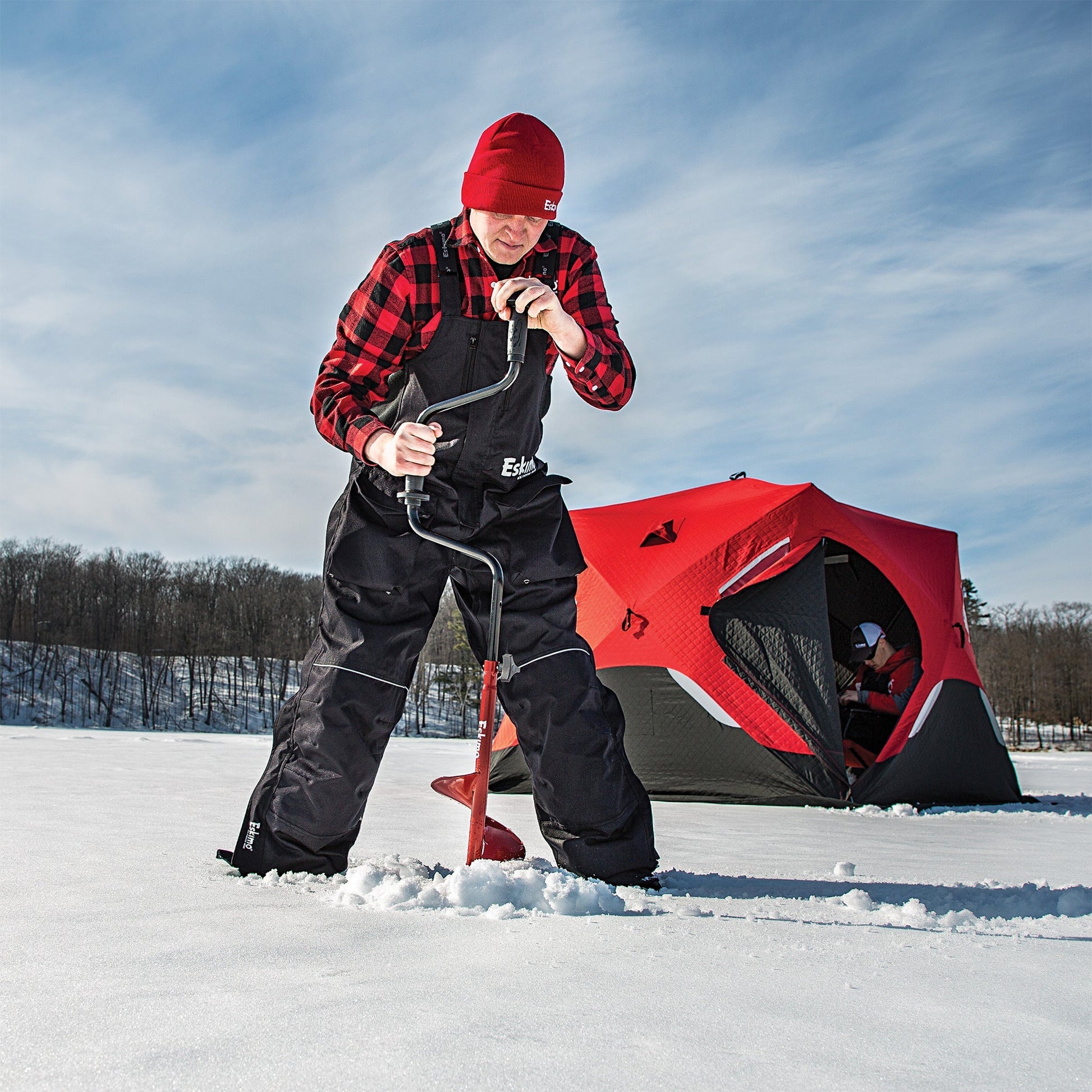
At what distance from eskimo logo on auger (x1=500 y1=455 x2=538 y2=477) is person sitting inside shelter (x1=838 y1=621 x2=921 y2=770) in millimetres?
3494

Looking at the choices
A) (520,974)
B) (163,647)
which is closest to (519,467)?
(520,974)

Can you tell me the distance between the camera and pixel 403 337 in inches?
Result: 81.5

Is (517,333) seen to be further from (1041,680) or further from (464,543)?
(1041,680)

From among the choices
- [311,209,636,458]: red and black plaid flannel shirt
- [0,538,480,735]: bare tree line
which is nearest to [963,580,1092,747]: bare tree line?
[0,538,480,735]: bare tree line

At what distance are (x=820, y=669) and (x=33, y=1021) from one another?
13.5 ft

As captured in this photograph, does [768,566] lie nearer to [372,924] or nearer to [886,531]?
[886,531]

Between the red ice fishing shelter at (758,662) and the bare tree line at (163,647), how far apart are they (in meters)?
34.0

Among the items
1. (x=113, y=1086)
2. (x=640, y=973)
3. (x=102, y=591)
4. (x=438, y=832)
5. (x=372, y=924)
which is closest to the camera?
(x=113, y=1086)

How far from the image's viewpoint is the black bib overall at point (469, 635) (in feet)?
6.42

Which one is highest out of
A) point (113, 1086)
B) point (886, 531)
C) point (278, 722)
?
point (886, 531)

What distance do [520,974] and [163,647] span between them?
Result: 4879 cm

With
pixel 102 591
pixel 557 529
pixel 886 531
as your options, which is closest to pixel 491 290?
pixel 557 529

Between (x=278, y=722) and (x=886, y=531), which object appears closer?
(x=278, y=722)

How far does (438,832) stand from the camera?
9.22 feet
